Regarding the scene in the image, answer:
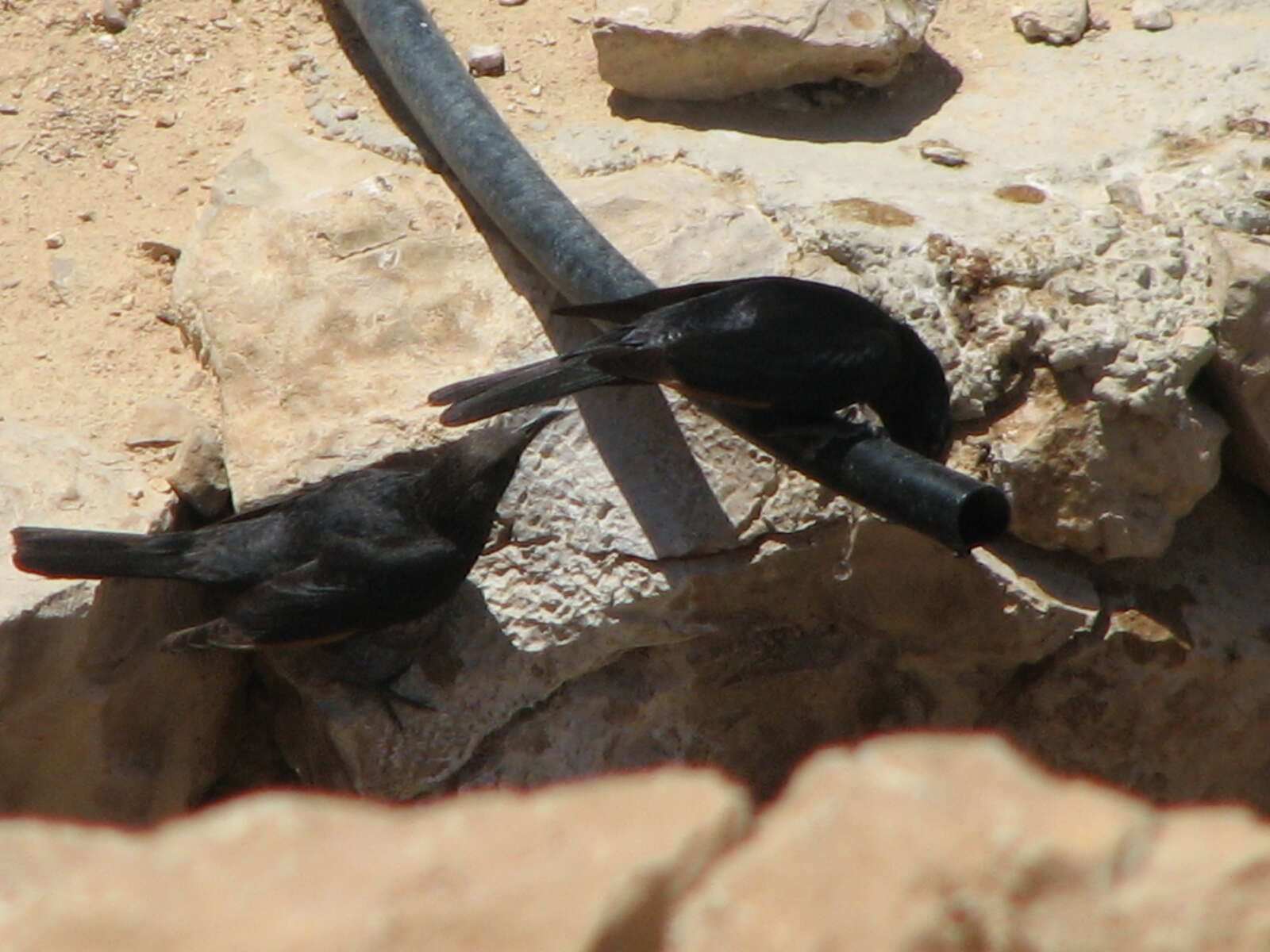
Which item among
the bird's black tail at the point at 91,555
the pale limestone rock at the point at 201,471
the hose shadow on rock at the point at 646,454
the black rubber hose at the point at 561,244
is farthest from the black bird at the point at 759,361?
the bird's black tail at the point at 91,555

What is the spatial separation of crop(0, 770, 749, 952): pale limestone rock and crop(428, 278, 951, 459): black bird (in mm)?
2049

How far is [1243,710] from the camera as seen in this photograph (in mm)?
4504

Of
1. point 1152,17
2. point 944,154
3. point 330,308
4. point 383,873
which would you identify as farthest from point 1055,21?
point 383,873

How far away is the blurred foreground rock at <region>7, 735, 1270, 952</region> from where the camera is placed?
161cm

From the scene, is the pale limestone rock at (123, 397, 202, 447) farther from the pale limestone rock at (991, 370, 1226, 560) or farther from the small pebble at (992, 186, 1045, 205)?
the small pebble at (992, 186, 1045, 205)

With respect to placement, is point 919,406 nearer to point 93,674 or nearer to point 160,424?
point 160,424

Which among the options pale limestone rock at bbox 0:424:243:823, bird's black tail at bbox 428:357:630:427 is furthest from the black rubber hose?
pale limestone rock at bbox 0:424:243:823

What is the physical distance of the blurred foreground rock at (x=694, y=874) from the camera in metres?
1.61

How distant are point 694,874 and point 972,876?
11.2 inches

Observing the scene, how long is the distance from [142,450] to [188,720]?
0.71 metres

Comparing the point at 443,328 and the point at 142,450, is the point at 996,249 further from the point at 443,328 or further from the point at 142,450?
the point at 142,450

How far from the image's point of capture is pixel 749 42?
15.1ft

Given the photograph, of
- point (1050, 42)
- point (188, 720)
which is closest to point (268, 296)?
point (188, 720)

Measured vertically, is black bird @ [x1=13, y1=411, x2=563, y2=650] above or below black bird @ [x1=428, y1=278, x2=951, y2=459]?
below
